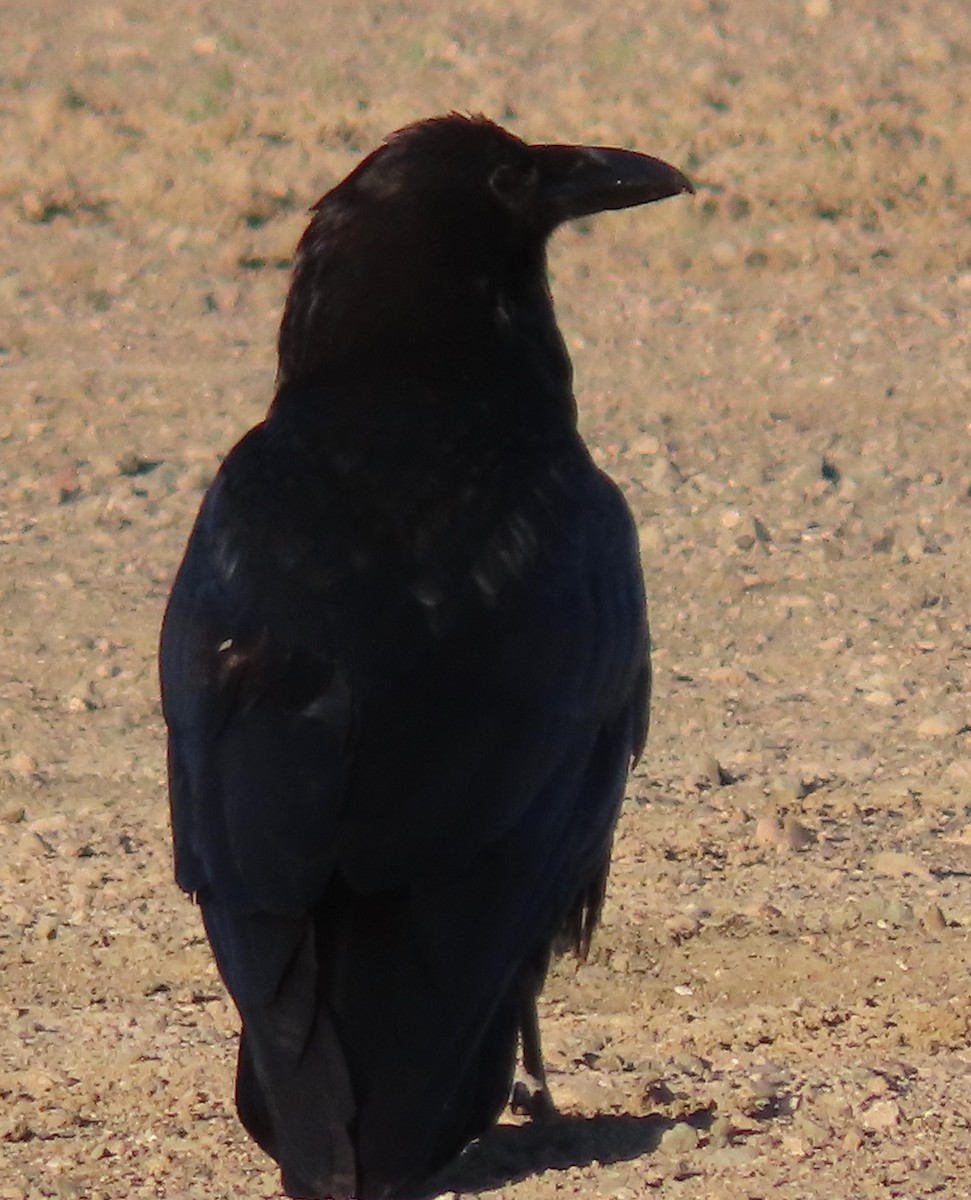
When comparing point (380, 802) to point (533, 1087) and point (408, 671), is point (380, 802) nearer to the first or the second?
point (408, 671)

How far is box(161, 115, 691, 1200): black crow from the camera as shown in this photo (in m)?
4.02

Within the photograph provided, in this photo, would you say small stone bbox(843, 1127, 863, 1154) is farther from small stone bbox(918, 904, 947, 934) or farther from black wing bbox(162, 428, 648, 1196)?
small stone bbox(918, 904, 947, 934)

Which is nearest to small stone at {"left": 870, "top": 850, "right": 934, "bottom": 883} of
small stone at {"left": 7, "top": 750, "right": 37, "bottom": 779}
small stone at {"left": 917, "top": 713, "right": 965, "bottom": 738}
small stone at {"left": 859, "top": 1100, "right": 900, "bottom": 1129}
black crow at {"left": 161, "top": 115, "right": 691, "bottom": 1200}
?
small stone at {"left": 917, "top": 713, "right": 965, "bottom": 738}

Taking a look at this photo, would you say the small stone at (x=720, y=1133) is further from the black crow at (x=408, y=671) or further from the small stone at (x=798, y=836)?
the small stone at (x=798, y=836)

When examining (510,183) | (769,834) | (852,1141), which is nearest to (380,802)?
(852,1141)

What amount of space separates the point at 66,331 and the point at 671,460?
2501 millimetres

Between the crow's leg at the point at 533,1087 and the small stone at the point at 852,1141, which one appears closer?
the small stone at the point at 852,1141

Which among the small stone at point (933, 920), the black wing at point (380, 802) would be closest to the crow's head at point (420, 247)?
the black wing at point (380, 802)

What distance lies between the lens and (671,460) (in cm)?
812

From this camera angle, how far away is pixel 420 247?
199 inches

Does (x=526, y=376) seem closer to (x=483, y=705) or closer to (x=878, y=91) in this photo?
(x=483, y=705)

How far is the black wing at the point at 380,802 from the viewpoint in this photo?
13.1ft

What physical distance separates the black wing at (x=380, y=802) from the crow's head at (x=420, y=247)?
0.44 m

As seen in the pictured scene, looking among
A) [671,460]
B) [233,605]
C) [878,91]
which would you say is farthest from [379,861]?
[878,91]
